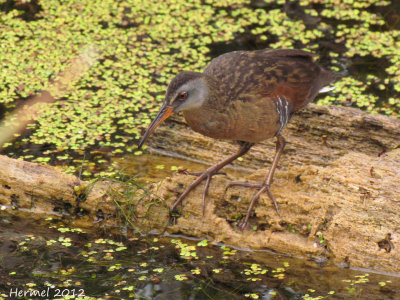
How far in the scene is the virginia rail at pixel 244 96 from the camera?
3.93 metres

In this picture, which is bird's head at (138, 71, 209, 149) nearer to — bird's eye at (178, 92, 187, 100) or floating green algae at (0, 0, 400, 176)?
bird's eye at (178, 92, 187, 100)

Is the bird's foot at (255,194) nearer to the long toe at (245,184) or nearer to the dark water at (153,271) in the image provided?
the long toe at (245,184)

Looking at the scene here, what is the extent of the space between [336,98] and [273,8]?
6.15ft

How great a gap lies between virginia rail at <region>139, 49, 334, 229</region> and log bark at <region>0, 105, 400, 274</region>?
0.10m

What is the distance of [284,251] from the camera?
4168 mm

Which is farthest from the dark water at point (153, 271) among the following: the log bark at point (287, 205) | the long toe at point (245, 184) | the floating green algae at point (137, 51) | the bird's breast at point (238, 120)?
the floating green algae at point (137, 51)

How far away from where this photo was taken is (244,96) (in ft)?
13.4

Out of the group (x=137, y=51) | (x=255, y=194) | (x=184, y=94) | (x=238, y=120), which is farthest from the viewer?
(x=137, y=51)

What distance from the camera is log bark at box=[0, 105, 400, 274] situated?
155 inches

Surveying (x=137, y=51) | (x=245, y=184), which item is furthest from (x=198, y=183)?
(x=137, y=51)

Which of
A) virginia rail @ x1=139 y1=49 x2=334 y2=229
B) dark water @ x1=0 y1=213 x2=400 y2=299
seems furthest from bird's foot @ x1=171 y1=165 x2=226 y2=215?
dark water @ x1=0 y1=213 x2=400 y2=299

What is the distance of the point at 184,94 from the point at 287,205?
103 centimetres

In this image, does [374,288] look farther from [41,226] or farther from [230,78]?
[41,226]

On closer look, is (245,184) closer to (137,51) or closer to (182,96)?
(182,96)
